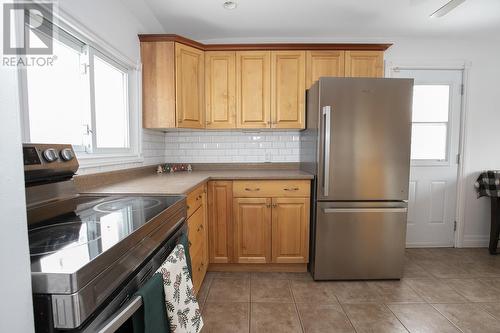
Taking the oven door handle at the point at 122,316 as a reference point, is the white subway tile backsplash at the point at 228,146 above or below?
above

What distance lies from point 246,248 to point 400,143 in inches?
66.9

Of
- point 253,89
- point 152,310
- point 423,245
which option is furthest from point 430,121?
point 152,310

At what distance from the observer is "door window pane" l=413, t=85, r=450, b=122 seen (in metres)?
3.05

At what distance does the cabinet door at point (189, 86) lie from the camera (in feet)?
8.27

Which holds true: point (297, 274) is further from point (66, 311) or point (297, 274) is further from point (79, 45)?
point (79, 45)

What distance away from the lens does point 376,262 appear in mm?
2352

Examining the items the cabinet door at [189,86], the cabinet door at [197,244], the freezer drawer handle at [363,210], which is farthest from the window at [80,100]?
the freezer drawer handle at [363,210]

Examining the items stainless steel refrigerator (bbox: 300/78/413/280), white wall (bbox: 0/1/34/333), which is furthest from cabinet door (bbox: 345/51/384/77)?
white wall (bbox: 0/1/34/333)

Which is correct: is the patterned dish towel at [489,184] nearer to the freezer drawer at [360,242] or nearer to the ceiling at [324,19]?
the freezer drawer at [360,242]

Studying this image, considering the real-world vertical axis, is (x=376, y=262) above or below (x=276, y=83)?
below

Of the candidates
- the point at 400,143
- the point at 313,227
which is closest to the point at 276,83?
the point at 400,143

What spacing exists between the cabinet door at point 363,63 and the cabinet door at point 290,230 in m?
1.46

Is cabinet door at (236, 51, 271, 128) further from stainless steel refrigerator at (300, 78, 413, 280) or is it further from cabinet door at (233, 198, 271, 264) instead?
cabinet door at (233, 198, 271, 264)

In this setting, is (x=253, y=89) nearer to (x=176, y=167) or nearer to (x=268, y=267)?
(x=176, y=167)
